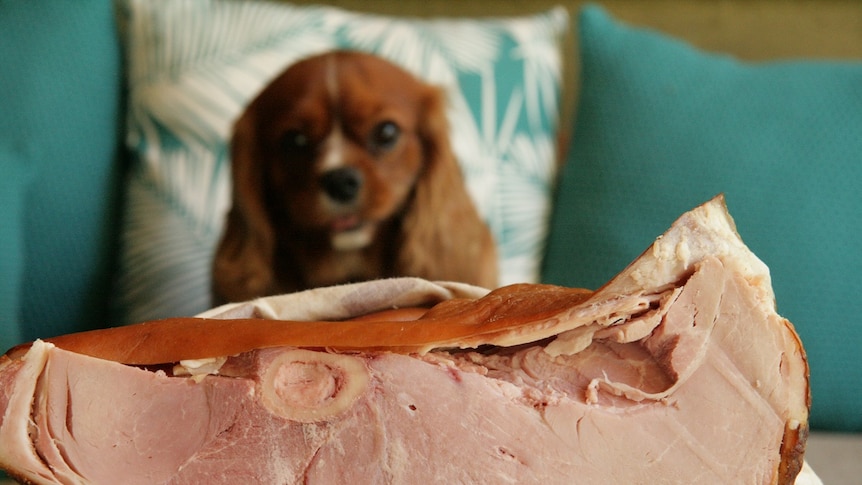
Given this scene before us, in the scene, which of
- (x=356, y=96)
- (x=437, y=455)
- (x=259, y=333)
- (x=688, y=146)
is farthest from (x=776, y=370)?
(x=356, y=96)

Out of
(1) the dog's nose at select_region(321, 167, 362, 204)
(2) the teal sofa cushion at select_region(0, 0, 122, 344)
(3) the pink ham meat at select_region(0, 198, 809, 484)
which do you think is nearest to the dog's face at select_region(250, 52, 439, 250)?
(1) the dog's nose at select_region(321, 167, 362, 204)

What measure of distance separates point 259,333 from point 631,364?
9.9 inches

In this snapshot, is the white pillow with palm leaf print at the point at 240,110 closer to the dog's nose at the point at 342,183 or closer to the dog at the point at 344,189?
the dog at the point at 344,189

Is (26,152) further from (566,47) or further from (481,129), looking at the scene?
(566,47)

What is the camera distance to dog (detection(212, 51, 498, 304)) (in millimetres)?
970

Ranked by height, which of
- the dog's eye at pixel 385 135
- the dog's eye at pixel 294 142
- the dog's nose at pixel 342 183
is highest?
the dog's eye at pixel 385 135

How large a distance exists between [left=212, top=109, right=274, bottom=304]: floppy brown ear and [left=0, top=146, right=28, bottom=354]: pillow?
0.26m

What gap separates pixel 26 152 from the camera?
0.92 m

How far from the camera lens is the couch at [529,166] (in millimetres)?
889

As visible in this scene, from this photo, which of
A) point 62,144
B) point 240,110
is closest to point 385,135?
point 240,110

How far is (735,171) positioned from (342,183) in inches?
21.7

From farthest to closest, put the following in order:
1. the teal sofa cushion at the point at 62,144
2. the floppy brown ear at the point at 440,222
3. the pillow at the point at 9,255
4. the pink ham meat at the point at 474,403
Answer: the floppy brown ear at the point at 440,222, the teal sofa cushion at the point at 62,144, the pillow at the point at 9,255, the pink ham meat at the point at 474,403

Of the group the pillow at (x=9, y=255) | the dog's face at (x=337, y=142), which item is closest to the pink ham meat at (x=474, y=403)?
the pillow at (x=9, y=255)

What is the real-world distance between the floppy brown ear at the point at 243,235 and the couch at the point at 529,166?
25mm
